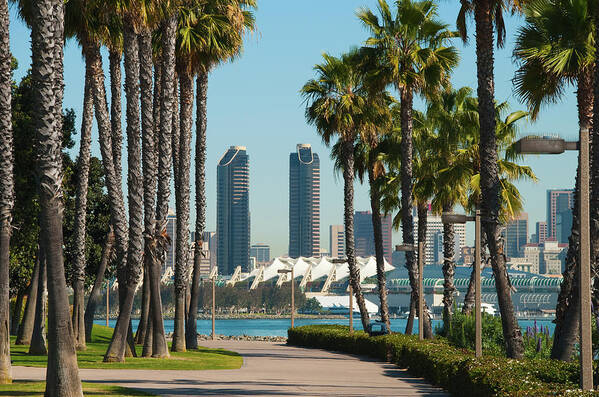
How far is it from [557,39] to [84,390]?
12.8 metres

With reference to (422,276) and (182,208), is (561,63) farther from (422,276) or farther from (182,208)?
(182,208)

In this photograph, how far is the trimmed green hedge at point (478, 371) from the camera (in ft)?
43.9

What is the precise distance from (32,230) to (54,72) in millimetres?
23111

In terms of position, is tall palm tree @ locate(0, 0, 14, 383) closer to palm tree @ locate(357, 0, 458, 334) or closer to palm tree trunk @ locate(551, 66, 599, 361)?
palm tree trunk @ locate(551, 66, 599, 361)

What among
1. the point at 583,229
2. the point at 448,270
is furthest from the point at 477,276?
the point at 448,270

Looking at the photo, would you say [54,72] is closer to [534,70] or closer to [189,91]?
[534,70]

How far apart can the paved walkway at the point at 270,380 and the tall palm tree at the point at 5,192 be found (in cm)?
210

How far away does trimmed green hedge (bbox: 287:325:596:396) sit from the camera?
13.4 meters

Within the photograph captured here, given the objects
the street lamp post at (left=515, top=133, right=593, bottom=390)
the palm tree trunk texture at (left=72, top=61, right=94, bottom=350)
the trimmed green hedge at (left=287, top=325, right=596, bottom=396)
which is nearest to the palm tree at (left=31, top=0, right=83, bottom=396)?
the trimmed green hedge at (left=287, top=325, right=596, bottom=396)

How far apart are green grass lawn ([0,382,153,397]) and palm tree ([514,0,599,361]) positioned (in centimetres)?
882

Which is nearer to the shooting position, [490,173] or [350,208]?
[490,173]

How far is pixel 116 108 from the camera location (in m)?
32.4

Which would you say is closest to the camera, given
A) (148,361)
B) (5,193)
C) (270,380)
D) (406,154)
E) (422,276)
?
(5,193)

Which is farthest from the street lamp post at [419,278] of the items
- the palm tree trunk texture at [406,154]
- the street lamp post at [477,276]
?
the street lamp post at [477,276]
